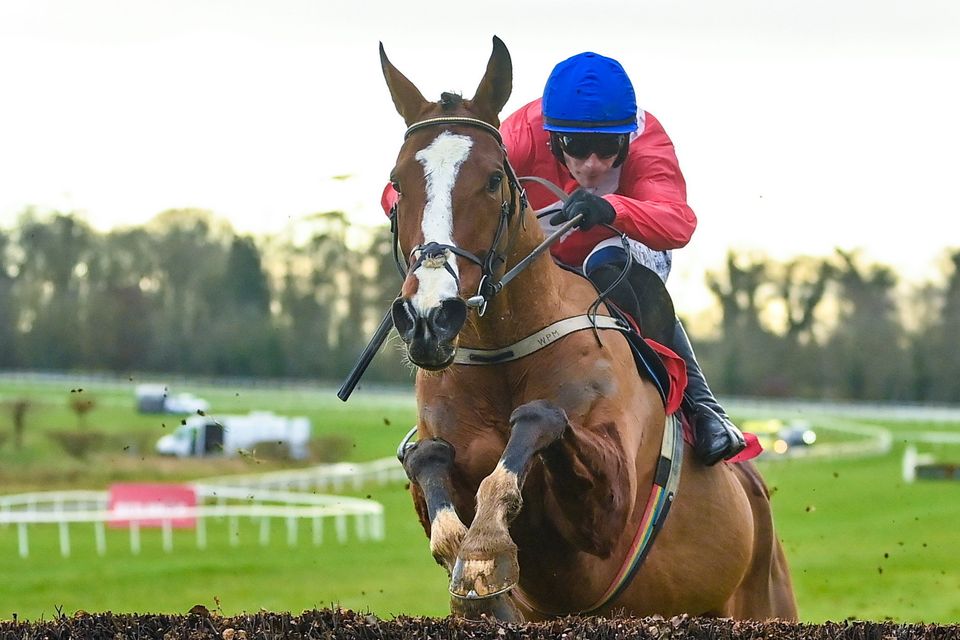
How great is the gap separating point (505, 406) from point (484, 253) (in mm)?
588

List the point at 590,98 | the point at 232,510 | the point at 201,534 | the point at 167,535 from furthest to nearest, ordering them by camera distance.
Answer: the point at 232,510 → the point at 201,534 → the point at 167,535 → the point at 590,98

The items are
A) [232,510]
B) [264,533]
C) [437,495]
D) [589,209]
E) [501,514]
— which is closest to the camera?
[501,514]

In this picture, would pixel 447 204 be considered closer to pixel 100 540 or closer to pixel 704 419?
pixel 704 419

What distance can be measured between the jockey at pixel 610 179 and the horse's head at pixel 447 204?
534 millimetres

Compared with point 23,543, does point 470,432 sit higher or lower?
higher

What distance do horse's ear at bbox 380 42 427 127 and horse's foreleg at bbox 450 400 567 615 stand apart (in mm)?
1032

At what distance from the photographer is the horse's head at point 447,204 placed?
3.94 meters

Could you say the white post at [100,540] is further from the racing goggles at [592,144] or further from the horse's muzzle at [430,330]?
the horse's muzzle at [430,330]

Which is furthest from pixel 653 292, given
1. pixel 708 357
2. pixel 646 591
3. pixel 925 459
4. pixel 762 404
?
pixel 762 404

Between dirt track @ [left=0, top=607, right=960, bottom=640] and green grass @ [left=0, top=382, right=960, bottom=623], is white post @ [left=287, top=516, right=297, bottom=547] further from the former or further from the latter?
dirt track @ [left=0, top=607, right=960, bottom=640]

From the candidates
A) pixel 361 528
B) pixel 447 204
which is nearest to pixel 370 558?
pixel 361 528

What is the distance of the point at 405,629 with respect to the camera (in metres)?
3.58

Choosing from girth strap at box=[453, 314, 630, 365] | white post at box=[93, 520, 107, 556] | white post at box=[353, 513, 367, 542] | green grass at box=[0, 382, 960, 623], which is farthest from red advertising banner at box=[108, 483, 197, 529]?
girth strap at box=[453, 314, 630, 365]

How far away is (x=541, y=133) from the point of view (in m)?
5.42
